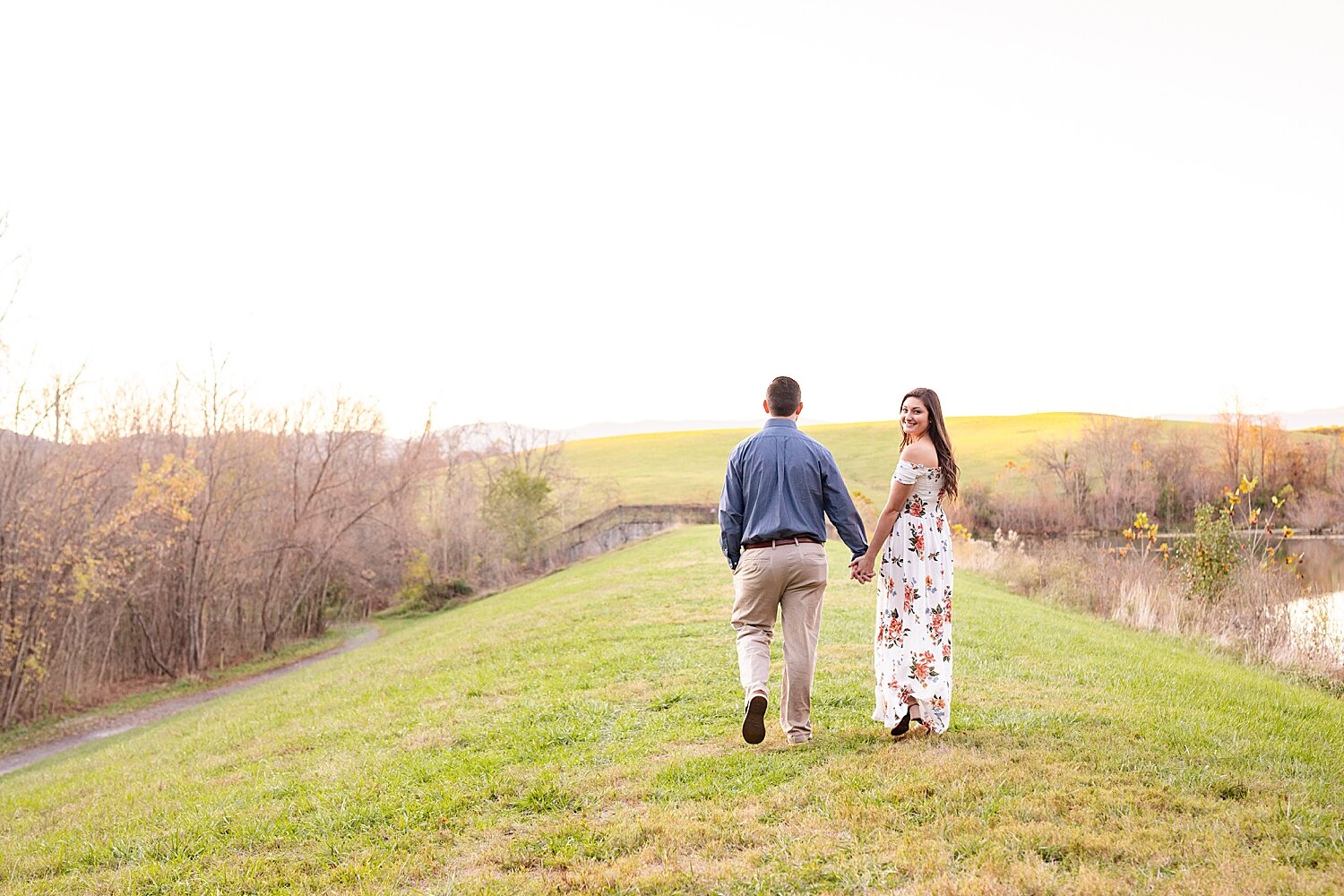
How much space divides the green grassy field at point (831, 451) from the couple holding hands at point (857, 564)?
49743mm

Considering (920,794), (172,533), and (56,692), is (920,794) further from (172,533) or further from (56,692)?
(172,533)

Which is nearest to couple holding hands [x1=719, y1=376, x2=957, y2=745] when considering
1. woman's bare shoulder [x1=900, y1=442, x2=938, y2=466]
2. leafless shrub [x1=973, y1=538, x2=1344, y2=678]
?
woman's bare shoulder [x1=900, y1=442, x2=938, y2=466]

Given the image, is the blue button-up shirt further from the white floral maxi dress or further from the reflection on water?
the reflection on water

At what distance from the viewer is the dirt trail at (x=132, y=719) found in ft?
55.2

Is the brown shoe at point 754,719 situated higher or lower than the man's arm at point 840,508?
lower

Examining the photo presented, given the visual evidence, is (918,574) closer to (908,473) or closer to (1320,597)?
(908,473)

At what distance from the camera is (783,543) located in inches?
232

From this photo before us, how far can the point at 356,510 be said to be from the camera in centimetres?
3328

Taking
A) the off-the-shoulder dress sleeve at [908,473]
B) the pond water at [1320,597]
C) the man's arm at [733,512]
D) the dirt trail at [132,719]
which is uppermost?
the off-the-shoulder dress sleeve at [908,473]

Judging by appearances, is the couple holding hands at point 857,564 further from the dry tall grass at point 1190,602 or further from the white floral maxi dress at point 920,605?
the dry tall grass at point 1190,602

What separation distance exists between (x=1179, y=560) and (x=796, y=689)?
16.7m

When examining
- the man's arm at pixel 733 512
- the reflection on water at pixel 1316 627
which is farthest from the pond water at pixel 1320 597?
the man's arm at pixel 733 512

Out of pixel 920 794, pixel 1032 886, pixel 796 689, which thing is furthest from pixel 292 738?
pixel 1032 886

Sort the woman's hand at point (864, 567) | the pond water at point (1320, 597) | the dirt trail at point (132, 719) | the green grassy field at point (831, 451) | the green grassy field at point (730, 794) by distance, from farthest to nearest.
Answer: the green grassy field at point (831, 451) < the dirt trail at point (132, 719) < the pond water at point (1320, 597) < the woman's hand at point (864, 567) < the green grassy field at point (730, 794)
